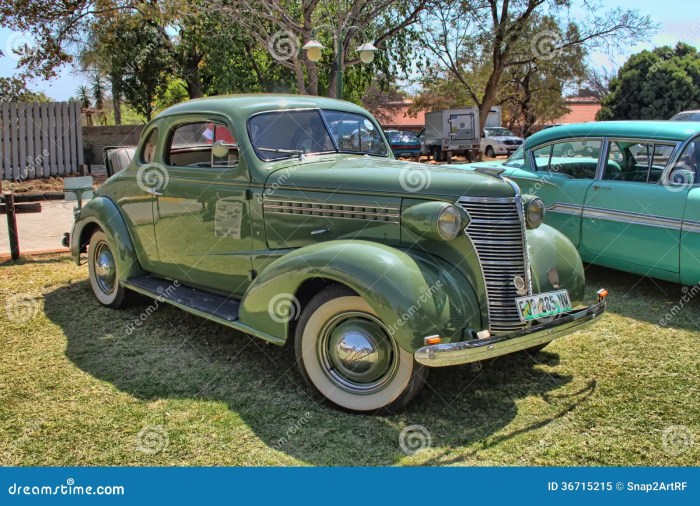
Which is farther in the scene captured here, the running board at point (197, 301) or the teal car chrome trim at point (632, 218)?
the teal car chrome trim at point (632, 218)

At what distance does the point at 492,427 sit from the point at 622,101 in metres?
32.4

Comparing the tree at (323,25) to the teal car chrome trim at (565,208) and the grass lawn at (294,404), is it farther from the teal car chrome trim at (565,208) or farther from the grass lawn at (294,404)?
the grass lawn at (294,404)

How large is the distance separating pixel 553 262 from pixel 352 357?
64.7 inches

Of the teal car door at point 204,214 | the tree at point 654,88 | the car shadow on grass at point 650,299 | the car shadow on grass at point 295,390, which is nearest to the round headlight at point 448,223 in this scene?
the car shadow on grass at point 295,390

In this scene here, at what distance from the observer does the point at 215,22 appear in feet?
69.7

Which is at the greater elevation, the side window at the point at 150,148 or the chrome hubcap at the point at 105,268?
the side window at the point at 150,148

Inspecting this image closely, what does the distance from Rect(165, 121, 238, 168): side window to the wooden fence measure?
12.4 metres

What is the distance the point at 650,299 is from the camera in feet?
19.3

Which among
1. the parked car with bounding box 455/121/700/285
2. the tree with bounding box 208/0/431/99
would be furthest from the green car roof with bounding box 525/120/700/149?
the tree with bounding box 208/0/431/99

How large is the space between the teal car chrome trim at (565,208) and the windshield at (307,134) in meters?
2.46

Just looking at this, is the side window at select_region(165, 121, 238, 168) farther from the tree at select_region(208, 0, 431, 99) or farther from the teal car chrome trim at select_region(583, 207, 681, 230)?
the tree at select_region(208, 0, 431, 99)

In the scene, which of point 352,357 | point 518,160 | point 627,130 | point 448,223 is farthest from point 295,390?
point 518,160

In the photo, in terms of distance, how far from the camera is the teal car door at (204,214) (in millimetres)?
4566

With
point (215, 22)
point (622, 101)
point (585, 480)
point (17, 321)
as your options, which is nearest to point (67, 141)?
point (215, 22)
